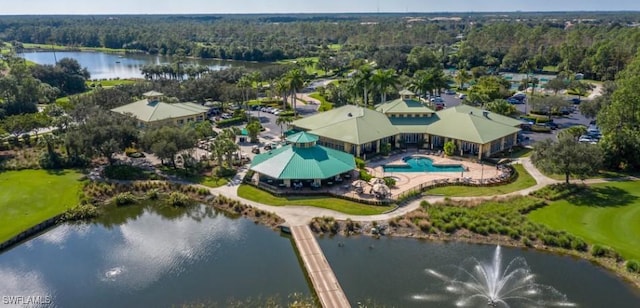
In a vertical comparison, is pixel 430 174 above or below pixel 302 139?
below

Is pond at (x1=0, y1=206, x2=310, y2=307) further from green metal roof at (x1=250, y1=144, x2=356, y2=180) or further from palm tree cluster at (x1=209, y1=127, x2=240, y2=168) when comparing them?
palm tree cluster at (x1=209, y1=127, x2=240, y2=168)

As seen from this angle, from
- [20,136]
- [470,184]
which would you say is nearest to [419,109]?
[470,184]

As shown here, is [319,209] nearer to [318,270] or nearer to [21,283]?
[318,270]

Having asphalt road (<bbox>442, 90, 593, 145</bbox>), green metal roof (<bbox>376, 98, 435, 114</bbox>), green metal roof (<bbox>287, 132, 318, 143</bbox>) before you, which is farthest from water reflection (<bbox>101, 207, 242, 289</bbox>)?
asphalt road (<bbox>442, 90, 593, 145</bbox>)

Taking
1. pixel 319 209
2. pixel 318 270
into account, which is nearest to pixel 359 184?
pixel 319 209

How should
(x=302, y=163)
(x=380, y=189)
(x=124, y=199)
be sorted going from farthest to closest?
1. (x=302, y=163)
2. (x=124, y=199)
3. (x=380, y=189)
